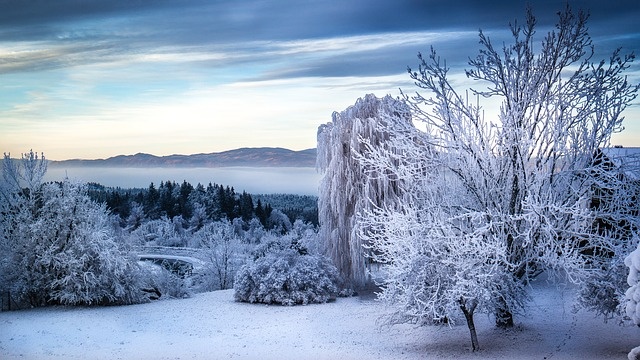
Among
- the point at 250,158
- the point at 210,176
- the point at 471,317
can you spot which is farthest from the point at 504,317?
the point at 210,176

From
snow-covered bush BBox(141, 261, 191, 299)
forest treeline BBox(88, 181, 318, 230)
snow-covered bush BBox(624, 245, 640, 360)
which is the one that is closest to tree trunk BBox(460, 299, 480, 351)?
snow-covered bush BBox(624, 245, 640, 360)

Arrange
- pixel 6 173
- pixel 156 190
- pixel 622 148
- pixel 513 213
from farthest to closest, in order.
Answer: pixel 156 190 < pixel 6 173 < pixel 622 148 < pixel 513 213

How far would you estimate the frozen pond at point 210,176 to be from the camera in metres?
11.7

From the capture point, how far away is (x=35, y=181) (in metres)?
12.0

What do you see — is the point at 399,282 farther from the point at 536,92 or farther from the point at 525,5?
the point at 525,5

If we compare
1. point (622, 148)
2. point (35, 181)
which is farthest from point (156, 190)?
point (622, 148)

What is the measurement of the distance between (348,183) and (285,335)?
373 cm

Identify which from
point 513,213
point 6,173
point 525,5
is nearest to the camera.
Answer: point 525,5

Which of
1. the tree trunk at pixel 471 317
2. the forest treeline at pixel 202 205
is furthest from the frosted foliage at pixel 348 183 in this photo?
the forest treeline at pixel 202 205

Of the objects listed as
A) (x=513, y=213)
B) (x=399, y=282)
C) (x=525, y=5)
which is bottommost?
(x=399, y=282)

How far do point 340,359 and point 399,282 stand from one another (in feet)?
3.70

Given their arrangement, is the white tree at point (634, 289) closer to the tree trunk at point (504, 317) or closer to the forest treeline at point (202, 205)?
the tree trunk at point (504, 317)

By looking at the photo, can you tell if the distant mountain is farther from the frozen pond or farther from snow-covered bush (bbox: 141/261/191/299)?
snow-covered bush (bbox: 141/261/191/299)

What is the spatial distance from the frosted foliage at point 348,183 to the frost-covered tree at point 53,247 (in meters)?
3.80
